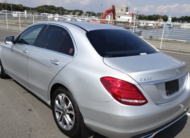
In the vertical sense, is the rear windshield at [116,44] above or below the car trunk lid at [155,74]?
above

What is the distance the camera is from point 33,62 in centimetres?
352

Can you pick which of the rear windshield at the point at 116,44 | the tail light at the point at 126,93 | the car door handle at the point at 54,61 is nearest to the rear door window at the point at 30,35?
the car door handle at the point at 54,61

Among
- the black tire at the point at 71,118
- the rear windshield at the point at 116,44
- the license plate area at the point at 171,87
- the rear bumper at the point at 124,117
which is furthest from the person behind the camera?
the rear windshield at the point at 116,44

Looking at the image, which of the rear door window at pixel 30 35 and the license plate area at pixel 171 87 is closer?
the license plate area at pixel 171 87

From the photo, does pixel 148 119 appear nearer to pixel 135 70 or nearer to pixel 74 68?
pixel 135 70

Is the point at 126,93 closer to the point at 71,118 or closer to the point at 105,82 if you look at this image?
the point at 105,82

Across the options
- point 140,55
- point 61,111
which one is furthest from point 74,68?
point 140,55

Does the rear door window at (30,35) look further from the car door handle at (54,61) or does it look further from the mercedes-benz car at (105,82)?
the car door handle at (54,61)

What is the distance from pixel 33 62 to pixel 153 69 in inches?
82.6

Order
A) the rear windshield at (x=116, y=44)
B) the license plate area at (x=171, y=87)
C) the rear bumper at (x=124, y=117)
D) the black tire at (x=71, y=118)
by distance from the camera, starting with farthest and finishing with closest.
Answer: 1. the rear windshield at (x=116, y=44)
2. the black tire at (x=71, y=118)
3. the license plate area at (x=171, y=87)
4. the rear bumper at (x=124, y=117)

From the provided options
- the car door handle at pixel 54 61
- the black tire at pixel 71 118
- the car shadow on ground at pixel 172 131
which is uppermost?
the car door handle at pixel 54 61

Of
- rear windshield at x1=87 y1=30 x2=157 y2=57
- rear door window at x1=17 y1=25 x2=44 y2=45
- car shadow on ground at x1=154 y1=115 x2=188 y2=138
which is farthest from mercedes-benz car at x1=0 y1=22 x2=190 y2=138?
car shadow on ground at x1=154 y1=115 x2=188 y2=138

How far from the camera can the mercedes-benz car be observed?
7.26 ft

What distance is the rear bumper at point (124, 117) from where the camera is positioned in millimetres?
2176
